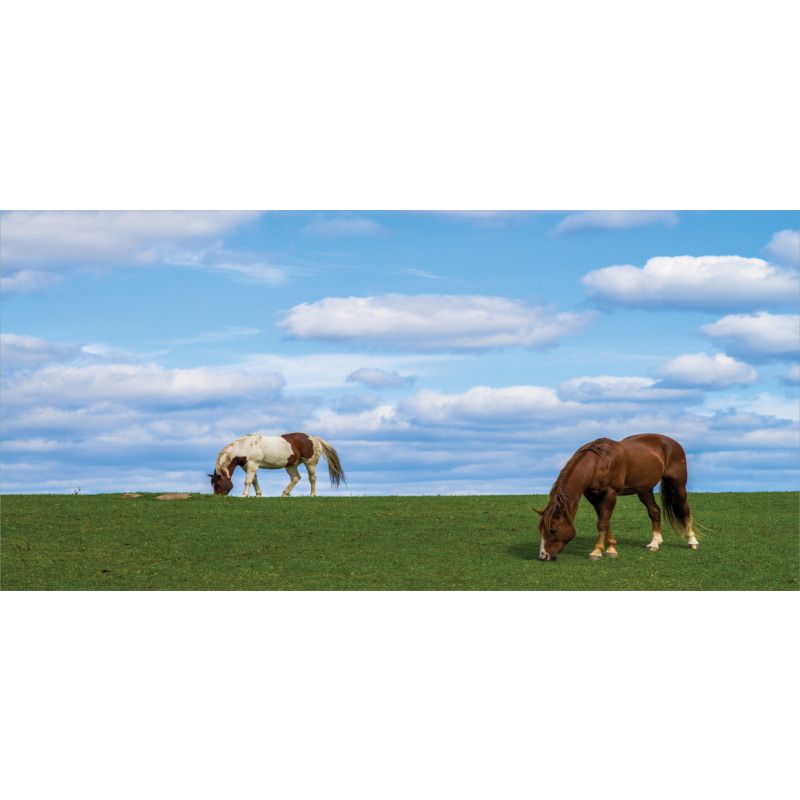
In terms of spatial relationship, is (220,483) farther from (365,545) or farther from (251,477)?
(365,545)

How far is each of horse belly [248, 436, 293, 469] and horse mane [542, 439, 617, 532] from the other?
13.3m

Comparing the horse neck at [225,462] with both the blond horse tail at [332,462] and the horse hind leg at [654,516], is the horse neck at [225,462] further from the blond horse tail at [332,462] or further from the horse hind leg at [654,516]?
the horse hind leg at [654,516]

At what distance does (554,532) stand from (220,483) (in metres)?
14.1

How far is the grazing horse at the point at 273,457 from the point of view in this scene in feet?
81.8

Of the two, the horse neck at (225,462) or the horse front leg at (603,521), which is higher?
the horse neck at (225,462)

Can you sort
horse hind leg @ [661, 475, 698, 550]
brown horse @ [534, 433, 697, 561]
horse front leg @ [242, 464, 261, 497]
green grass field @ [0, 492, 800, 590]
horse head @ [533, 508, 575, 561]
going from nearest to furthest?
green grass field @ [0, 492, 800, 590] < horse head @ [533, 508, 575, 561] < brown horse @ [534, 433, 697, 561] < horse hind leg @ [661, 475, 698, 550] < horse front leg @ [242, 464, 261, 497]

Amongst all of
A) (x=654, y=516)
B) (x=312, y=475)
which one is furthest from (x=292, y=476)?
(x=654, y=516)

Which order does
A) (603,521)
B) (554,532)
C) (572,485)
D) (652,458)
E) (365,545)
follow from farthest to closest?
(365,545) < (652,458) < (603,521) < (572,485) < (554,532)

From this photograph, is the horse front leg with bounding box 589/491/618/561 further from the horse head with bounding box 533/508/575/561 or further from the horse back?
the horse head with bounding box 533/508/575/561

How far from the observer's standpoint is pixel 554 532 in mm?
13414

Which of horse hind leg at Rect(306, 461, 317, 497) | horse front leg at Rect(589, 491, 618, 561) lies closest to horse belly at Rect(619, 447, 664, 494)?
horse front leg at Rect(589, 491, 618, 561)

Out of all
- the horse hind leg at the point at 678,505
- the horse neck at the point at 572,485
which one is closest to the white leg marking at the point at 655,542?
the horse hind leg at the point at 678,505

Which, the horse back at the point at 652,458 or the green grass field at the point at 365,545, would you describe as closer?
the green grass field at the point at 365,545

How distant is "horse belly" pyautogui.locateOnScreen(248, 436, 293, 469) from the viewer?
989 inches
